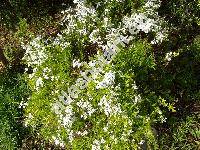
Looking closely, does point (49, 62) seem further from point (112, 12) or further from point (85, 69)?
point (112, 12)

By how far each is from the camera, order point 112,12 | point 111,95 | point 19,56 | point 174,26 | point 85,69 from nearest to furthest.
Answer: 1. point 111,95
2. point 85,69
3. point 112,12
4. point 174,26
5. point 19,56

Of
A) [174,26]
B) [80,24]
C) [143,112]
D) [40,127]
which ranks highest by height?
[174,26]

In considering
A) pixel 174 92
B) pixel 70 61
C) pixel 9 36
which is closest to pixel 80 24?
pixel 70 61

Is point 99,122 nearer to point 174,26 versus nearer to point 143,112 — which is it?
point 143,112

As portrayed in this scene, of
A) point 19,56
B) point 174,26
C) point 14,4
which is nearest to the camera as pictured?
point 174,26

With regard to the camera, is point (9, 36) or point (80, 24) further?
point (9, 36)

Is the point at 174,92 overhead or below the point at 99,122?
overhead
